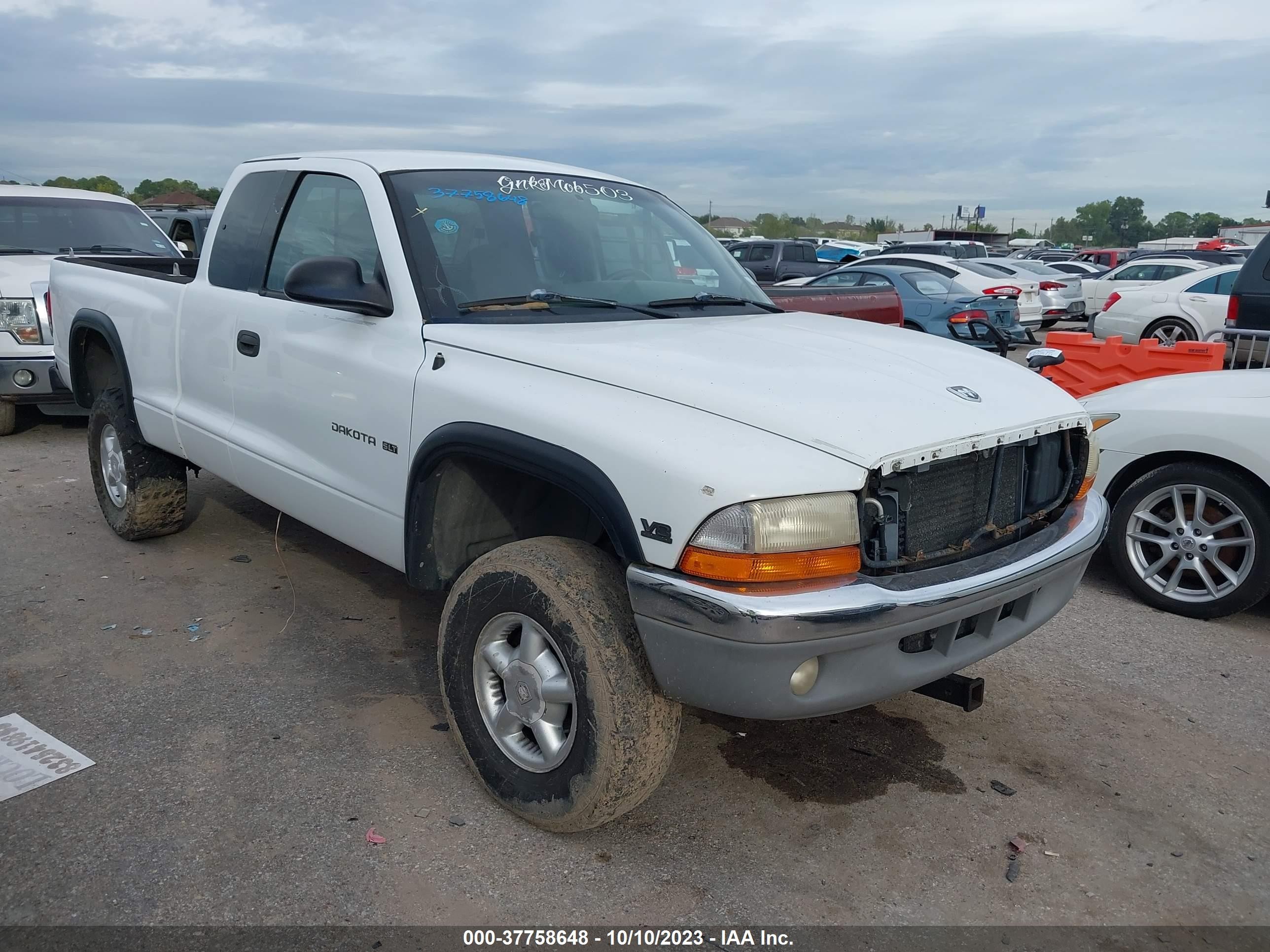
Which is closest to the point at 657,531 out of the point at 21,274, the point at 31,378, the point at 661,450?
the point at 661,450

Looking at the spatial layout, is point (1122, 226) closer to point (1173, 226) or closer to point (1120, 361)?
point (1173, 226)

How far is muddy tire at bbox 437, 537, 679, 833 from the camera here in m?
2.66

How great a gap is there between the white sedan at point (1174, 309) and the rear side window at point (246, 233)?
12.5 metres

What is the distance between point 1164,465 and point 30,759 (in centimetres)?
484

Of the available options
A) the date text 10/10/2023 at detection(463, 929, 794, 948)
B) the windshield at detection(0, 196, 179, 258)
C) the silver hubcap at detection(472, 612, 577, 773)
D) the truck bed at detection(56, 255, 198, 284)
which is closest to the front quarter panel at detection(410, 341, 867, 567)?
the silver hubcap at detection(472, 612, 577, 773)

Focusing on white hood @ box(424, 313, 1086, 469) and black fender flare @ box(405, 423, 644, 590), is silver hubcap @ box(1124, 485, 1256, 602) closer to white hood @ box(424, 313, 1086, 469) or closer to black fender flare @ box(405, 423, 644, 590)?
white hood @ box(424, 313, 1086, 469)

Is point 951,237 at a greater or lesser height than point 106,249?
greater

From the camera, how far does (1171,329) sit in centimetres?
1420

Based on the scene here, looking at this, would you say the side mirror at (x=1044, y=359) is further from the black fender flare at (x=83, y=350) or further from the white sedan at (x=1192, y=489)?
the black fender flare at (x=83, y=350)

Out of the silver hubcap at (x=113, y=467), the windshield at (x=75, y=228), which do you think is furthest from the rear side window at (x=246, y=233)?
the windshield at (x=75, y=228)

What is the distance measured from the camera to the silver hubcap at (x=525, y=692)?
2.83 m

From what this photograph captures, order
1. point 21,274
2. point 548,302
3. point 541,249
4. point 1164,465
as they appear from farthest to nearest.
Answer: point 21,274, point 1164,465, point 541,249, point 548,302

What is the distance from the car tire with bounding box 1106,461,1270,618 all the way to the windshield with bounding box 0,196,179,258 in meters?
7.69

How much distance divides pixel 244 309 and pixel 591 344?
6.01 ft
